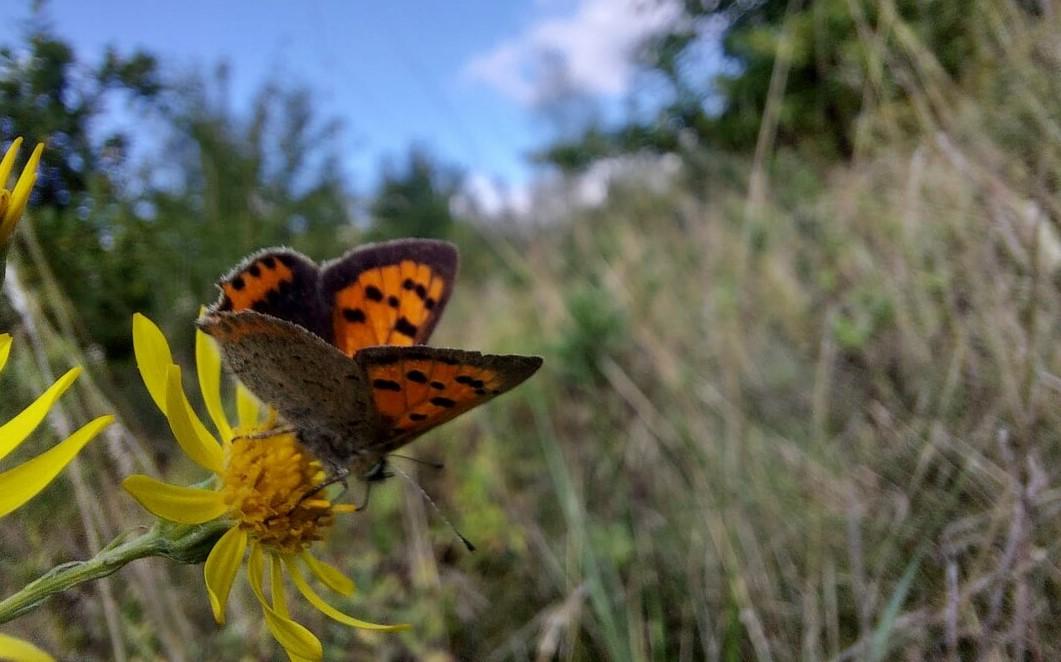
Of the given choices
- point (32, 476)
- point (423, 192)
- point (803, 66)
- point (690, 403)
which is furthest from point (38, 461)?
point (423, 192)

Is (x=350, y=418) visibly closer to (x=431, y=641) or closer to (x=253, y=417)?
(x=253, y=417)

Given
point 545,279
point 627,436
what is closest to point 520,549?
point 627,436

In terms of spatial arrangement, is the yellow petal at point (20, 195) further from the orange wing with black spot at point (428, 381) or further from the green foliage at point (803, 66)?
the green foliage at point (803, 66)

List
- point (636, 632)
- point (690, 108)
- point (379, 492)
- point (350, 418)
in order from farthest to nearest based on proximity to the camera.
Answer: point (690, 108), point (379, 492), point (636, 632), point (350, 418)

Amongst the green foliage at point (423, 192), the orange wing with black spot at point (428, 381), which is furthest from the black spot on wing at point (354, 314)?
the green foliage at point (423, 192)

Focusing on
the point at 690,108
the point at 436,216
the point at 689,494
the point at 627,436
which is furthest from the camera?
the point at 436,216

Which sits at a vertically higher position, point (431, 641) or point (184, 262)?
point (184, 262)
